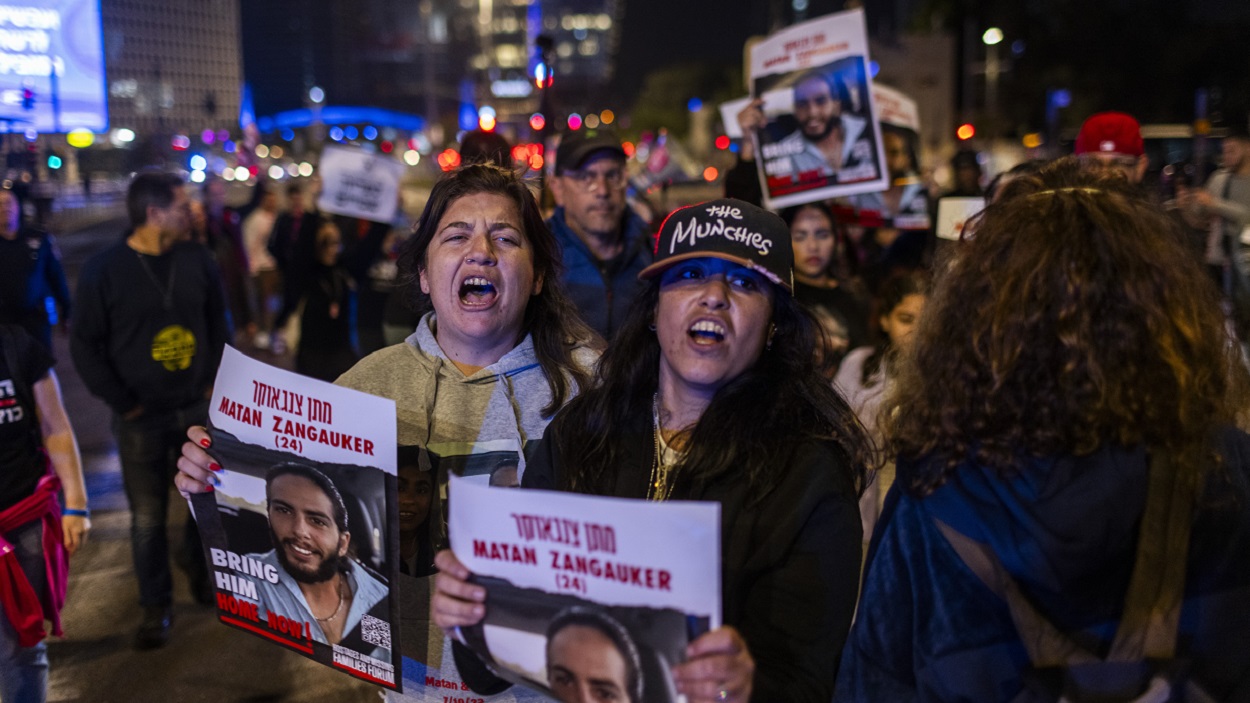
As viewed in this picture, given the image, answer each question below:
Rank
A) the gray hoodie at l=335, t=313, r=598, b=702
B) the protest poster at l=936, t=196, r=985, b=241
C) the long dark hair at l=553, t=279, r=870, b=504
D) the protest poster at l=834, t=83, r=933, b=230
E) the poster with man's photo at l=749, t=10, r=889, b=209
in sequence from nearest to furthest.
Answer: the long dark hair at l=553, t=279, r=870, b=504, the gray hoodie at l=335, t=313, r=598, b=702, the protest poster at l=936, t=196, r=985, b=241, the poster with man's photo at l=749, t=10, r=889, b=209, the protest poster at l=834, t=83, r=933, b=230

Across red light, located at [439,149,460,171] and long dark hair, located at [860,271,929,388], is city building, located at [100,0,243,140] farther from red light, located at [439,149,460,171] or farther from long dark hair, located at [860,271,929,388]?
long dark hair, located at [860,271,929,388]

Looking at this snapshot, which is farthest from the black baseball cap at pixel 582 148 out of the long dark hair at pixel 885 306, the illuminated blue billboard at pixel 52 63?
the illuminated blue billboard at pixel 52 63

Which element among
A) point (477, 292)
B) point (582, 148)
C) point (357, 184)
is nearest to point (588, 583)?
point (477, 292)

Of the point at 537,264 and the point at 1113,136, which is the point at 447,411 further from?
the point at 1113,136

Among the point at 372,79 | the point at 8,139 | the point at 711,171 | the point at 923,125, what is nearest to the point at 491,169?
the point at 8,139

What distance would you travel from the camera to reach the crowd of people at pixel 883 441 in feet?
5.41

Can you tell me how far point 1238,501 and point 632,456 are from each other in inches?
44.7

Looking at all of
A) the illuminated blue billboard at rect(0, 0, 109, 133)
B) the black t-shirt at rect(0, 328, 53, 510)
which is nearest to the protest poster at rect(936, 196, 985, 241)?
the black t-shirt at rect(0, 328, 53, 510)

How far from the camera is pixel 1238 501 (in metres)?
1.67

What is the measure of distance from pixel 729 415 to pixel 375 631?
34.9 inches

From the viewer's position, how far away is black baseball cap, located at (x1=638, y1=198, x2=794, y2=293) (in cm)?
222

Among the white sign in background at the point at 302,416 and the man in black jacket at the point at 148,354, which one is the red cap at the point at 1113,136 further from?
the man in black jacket at the point at 148,354

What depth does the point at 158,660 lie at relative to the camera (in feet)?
16.9

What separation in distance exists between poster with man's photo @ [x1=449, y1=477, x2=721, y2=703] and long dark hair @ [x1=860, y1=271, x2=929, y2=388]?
109 inches
